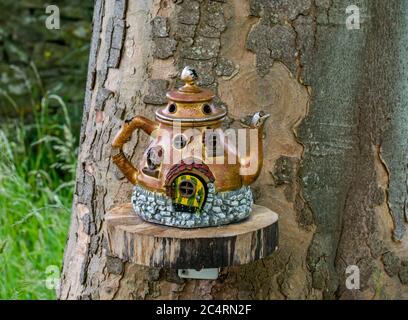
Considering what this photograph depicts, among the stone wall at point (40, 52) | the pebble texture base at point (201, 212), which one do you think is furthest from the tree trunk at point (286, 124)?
the stone wall at point (40, 52)

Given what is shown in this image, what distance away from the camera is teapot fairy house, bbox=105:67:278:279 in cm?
221

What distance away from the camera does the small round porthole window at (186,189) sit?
7.23ft

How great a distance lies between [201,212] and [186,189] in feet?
0.26

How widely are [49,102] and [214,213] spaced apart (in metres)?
3.32

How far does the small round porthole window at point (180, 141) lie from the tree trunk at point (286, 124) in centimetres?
36

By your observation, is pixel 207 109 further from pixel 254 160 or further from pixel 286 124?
pixel 286 124

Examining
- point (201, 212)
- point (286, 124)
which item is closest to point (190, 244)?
point (201, 212)

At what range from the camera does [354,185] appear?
2.75 meters

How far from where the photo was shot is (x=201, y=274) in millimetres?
2480

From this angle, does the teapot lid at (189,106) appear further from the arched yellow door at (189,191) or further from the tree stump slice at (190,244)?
the tree stump slice at (190,244)

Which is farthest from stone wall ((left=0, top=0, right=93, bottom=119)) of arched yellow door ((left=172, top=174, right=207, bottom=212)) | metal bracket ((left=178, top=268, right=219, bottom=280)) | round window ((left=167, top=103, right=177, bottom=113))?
arched yellow door ((left=172, top=174, right=207, bottom=212))

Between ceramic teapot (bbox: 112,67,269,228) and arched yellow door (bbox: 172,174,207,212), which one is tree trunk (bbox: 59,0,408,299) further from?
arched yellow door (bbox: 172,174,207,212)

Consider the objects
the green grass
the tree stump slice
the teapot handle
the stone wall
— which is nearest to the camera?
the tree stump slice
